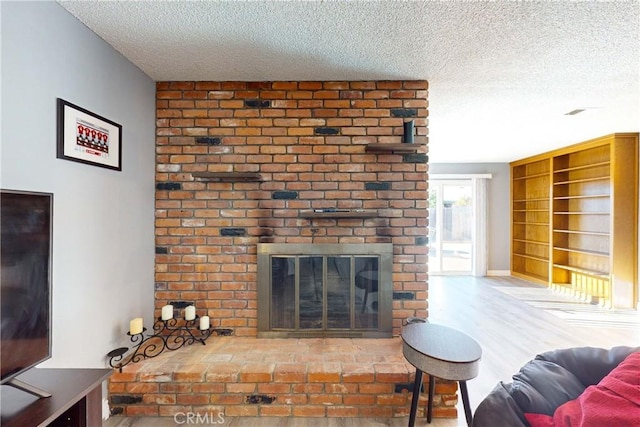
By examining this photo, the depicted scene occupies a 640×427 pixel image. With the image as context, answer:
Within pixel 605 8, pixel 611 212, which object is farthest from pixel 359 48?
pixel 611 212

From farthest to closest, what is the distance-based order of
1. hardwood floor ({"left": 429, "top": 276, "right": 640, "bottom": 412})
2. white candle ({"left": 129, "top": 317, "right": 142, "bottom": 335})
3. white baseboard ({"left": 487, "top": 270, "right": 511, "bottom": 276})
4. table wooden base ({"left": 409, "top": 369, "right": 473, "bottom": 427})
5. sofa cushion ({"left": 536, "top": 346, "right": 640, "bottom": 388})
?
white baseboard ({"left": 487, "top": 270, "right": 511, "bottom": 276}) < hardwood floor ({"left": 429, "top": 276, "right": 640, "bottom": 412}) < white candle ({"left": 129, "top": 317, "right": 142, "bottom": 335}) < table wooden base ({"left": 409, "top": 369, "right": 473, "bottom": 427}) < sofa cushion ({"left": 536, "top": 346, "right": 640, "bottom": 388})

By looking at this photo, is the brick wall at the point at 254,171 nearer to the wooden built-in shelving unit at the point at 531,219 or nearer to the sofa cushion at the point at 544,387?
the sofa cushion at the point at 544,387

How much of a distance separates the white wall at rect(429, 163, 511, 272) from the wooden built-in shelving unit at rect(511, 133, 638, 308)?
140 millimetres

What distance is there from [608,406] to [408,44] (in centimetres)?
194

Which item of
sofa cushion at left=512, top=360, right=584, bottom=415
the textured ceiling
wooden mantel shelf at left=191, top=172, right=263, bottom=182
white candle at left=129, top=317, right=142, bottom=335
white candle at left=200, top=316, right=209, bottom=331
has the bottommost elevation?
white candle at left=200, top=316, right=209, bottom=331

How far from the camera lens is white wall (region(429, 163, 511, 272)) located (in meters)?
6.14

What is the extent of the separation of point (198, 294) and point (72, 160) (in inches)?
51.5

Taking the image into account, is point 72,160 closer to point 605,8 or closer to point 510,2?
point 510,2

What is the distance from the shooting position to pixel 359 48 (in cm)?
197

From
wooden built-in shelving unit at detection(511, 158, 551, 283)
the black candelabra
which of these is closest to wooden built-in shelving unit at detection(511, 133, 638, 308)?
Answer: wooden built-in shelving unit at detection(511, 158, 551, 283)

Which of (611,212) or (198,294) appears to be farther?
(611,212)

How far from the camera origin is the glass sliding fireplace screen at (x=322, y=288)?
2463 millimetres

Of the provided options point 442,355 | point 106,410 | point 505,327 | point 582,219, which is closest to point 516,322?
point 505,327

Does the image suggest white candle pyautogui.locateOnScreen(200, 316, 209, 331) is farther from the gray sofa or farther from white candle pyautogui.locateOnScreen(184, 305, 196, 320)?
the gray sofa
